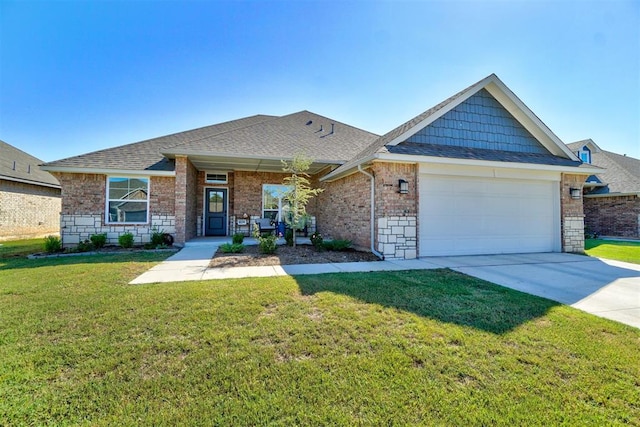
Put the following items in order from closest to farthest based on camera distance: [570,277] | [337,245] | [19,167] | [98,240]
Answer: [570,277] < [337,245] < [98,240] < [19,167]

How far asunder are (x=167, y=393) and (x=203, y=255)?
6425 mm

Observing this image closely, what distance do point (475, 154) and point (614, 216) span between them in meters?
12.8

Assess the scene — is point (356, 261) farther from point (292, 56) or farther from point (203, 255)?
point (292, 56)

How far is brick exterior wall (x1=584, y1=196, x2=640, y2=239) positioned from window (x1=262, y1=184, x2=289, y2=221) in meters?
17.2

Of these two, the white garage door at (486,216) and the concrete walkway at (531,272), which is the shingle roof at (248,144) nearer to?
the concrete walkway at (531,272)

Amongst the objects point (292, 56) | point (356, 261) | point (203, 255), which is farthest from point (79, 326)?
point (292, 56)

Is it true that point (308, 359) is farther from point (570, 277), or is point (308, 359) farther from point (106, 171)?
point (106, 171)

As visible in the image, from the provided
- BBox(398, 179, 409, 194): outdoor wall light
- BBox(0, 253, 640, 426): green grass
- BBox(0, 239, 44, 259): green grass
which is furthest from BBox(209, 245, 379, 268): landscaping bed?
BBox(0, 239, 44, 259): green grass

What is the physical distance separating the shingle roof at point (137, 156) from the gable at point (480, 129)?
9.13 meters

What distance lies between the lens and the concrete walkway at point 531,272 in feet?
14.3

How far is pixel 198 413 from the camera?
6.34 ft

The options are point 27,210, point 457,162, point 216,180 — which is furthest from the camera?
point 27,210

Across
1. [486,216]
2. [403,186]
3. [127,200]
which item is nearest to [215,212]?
[127,200]

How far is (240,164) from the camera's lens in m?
11.8
